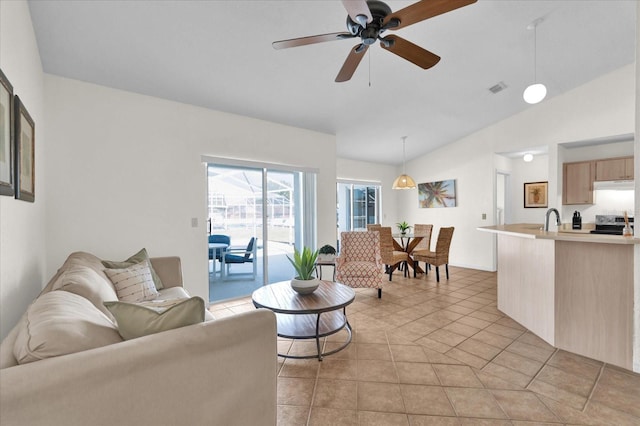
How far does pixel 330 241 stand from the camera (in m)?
5.37

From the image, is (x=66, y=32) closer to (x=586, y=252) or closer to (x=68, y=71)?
(x=68, y=71)

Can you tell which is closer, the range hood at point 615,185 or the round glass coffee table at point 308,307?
the round glass coffee table at point 308,307

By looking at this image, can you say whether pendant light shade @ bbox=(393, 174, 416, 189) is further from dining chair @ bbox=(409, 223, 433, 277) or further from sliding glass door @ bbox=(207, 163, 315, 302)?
sliding glass door @ bbox=(207, 163, 315, 302)

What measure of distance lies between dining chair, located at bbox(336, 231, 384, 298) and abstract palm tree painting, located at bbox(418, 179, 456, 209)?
9.97 feet

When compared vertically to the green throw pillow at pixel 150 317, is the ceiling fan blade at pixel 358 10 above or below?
above

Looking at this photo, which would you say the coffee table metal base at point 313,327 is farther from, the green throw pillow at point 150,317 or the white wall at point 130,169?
the white wall at point 130,169

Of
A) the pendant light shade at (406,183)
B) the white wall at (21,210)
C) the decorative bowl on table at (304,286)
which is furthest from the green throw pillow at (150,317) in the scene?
the pendant light shade at (406,183)

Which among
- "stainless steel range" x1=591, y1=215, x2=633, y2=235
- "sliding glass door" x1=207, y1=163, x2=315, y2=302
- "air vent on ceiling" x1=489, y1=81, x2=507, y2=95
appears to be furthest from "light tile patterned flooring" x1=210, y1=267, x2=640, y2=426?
"air vent on ceiling" x1=489, y1=81, x2=507, y2=95

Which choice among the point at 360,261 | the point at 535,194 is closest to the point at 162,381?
the point at 360,261

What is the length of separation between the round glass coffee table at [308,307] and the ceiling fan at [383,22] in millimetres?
Answer: 1991

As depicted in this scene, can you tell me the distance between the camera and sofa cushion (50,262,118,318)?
163 centimetres

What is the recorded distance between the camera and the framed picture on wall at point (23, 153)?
5.81ft

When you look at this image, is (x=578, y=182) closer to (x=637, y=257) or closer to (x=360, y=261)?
(x=637, y=257)

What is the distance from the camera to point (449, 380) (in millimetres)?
2217
